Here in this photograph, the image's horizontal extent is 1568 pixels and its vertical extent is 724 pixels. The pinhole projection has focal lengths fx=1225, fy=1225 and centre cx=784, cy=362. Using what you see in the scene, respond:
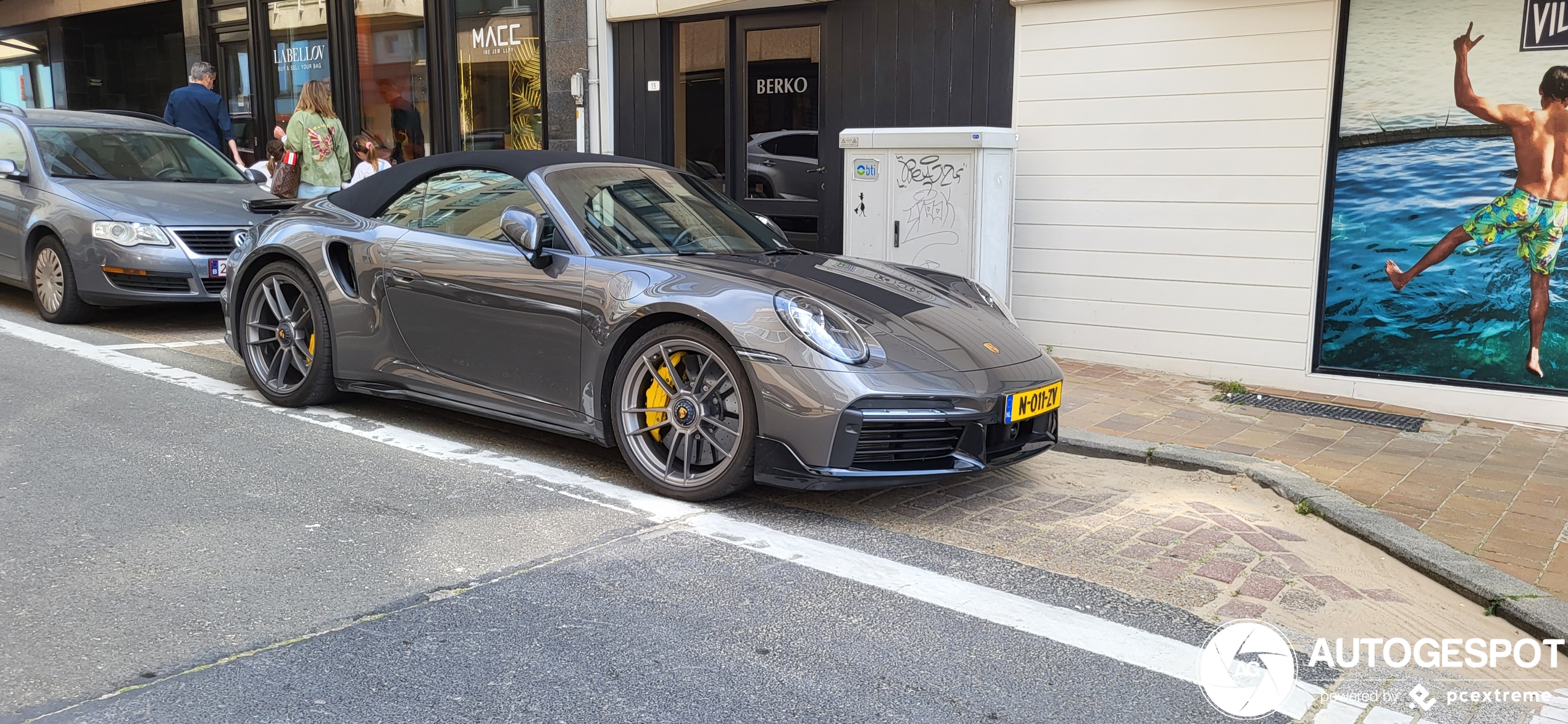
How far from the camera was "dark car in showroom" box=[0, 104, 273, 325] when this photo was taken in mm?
8281

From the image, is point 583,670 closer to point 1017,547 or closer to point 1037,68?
point 1017,547

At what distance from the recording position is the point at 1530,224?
687cm

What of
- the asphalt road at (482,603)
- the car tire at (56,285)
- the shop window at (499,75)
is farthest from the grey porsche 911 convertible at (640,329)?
the shop window at (499,75)

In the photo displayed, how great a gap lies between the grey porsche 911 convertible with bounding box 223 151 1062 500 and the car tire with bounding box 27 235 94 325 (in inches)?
116

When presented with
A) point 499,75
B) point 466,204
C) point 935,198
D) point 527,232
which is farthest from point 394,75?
point 527,232

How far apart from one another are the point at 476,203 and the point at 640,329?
1.24 m

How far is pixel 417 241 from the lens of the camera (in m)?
5.62

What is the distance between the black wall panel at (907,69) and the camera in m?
8.75

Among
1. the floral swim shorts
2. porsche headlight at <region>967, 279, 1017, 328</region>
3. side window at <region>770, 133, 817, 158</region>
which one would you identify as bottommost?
porsche headlight at <region>967, 279, 1017, 328</region>

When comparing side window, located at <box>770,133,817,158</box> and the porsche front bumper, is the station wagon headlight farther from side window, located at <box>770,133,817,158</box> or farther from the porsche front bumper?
the porsche front bumper

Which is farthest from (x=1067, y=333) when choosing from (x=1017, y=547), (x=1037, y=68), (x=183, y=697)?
(x=183, y=697)

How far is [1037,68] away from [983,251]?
1581 millimetres

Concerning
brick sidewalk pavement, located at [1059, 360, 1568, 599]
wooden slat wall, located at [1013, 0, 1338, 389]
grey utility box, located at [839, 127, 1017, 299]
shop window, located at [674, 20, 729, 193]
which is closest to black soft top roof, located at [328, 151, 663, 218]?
grey utility box, located at [839, 127, 1017, 299]

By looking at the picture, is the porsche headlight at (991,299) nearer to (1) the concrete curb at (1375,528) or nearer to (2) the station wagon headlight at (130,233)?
(1) the concrete curb at (1375,528)
